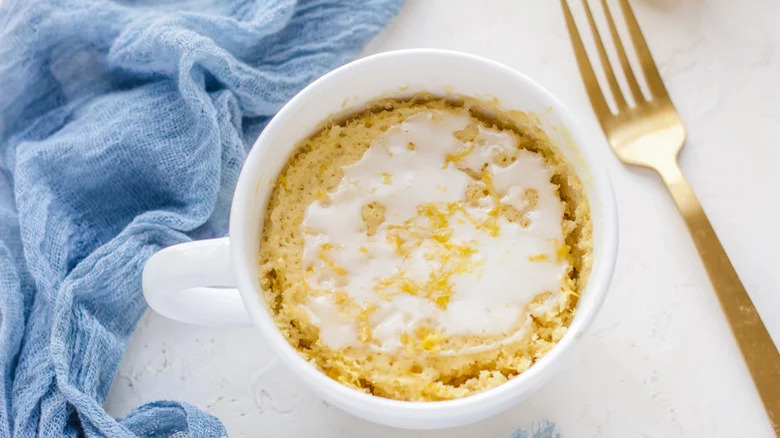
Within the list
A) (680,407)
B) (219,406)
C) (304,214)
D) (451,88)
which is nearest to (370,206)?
(304,214)

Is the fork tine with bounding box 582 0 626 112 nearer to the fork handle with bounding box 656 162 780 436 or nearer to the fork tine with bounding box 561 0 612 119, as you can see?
the fork tine with bounding box 561 0 612 119

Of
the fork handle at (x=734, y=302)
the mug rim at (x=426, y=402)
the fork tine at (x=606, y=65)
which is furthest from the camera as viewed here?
the fork tine at (x=606, y=65)

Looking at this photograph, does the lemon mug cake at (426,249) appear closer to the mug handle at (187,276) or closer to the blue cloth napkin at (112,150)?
the mug handle at (187,276)

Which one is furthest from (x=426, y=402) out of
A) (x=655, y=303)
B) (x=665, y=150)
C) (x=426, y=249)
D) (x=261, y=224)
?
(x=665, y=150)

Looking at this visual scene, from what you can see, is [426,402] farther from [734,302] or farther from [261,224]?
[734,302]

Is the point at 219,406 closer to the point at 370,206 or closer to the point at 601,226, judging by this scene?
the point at 370,206

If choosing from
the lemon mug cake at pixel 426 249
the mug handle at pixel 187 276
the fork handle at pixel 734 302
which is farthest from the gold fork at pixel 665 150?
the mug handle at pixel 187 276

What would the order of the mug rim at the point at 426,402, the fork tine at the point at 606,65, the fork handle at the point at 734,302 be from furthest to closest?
the fork tine at the point at 606,65 → the fork handle at the point at 734,302 → the mug rim at the point at 426,402
